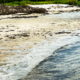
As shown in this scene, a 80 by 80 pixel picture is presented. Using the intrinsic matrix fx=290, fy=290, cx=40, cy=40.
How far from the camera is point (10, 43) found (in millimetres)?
16891

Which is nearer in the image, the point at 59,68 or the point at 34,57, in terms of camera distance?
the point at 59,68

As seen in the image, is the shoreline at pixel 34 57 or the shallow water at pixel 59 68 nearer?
the shallow water at pixel 59 68

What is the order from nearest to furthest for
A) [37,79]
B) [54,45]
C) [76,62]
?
[37,79], [76,62], [54,45]

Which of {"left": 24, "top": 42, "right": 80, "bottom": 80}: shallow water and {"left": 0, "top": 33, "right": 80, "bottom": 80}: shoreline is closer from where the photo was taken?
{"left": 24, "top": 42, "right": 80, "bottom": 80}: shallow water

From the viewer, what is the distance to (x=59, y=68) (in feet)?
35.2

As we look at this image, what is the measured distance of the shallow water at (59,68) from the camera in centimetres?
959

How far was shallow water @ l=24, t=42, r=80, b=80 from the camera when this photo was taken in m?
9.59

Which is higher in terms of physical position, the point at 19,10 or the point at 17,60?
the point at 17,60

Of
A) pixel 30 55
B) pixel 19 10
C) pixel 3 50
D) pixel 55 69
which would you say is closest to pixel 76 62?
pixel 55 69

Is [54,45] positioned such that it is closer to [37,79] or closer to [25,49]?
[25,49]

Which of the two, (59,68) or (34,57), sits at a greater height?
(59,68)

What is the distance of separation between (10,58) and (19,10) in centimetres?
4242

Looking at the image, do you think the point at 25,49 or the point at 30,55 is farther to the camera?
the point at 25,49

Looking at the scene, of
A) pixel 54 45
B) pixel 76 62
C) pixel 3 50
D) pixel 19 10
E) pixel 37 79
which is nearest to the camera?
pixel 37 79
